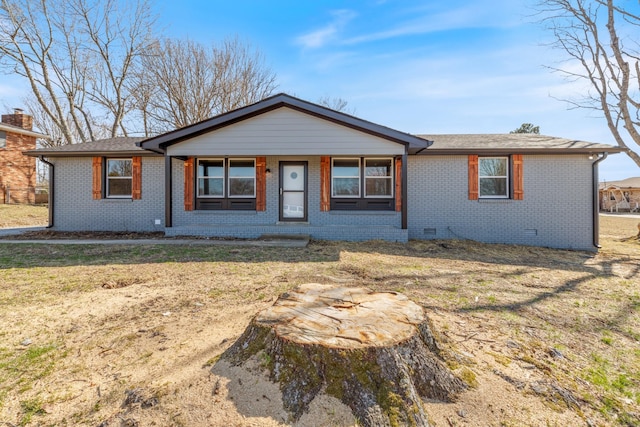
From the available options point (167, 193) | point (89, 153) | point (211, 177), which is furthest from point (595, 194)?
point (89, 153)

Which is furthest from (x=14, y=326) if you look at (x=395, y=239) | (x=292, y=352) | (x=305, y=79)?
(x=305, y=79)

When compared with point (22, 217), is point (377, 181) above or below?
above

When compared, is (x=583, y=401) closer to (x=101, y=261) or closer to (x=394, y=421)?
(x=394, y=421)

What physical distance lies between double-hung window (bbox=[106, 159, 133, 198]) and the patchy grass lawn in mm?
5862

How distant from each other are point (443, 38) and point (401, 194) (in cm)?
724

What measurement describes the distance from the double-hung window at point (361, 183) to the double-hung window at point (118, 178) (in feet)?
22.9

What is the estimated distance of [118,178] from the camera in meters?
10.8

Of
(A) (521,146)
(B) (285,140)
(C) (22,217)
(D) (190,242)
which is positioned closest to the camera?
(D) (190,242)

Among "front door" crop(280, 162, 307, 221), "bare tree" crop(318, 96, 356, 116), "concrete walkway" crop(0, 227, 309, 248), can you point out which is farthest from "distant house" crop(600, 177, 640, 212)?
"concrete walkway" crop(0, 227, 309, 248)

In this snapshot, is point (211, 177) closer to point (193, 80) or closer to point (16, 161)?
point (193, 80)

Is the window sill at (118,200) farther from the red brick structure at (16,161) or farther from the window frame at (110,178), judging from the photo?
the red brick structure at (16,161)

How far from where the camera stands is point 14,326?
312cm

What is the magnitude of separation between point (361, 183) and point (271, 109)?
3.58 m

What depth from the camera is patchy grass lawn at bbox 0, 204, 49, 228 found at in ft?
44.1
